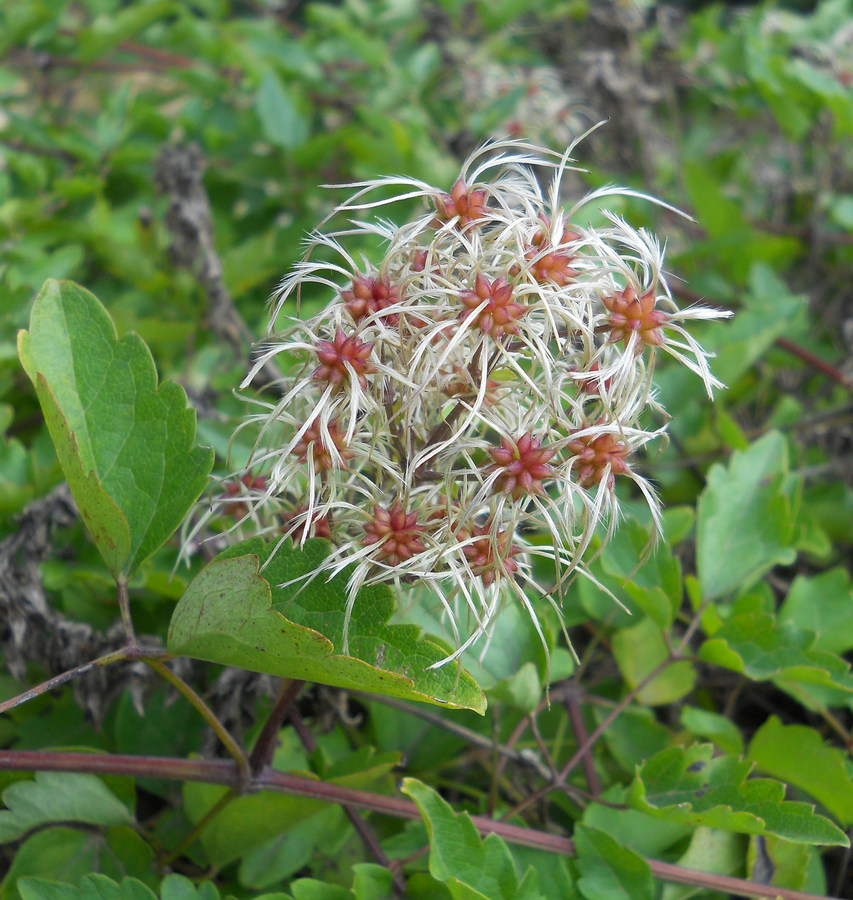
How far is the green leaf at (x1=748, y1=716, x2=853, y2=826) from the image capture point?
27.7 inches

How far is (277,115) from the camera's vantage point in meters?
1.26

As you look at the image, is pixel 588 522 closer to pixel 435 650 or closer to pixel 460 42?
pixel 435 650

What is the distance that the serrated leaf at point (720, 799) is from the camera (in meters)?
0.60

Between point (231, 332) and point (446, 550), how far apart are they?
662mm

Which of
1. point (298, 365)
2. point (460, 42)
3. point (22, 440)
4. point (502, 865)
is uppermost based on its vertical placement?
point (460, 42)

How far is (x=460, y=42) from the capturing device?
1.55 meters

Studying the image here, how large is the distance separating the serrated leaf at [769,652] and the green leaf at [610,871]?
0.18 meters

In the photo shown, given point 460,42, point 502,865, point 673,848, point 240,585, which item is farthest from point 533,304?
point 460,42

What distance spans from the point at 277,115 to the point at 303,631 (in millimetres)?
1040

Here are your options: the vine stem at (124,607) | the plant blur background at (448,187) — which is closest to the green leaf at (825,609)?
the plant blur background at (448,187)

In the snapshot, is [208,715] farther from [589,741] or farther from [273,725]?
[589,741]

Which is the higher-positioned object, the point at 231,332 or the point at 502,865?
the point at 231,332

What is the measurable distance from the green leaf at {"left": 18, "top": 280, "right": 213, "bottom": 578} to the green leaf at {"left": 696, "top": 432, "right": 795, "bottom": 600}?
0.51 meters

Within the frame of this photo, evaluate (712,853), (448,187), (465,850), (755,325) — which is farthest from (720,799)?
(448,187)
